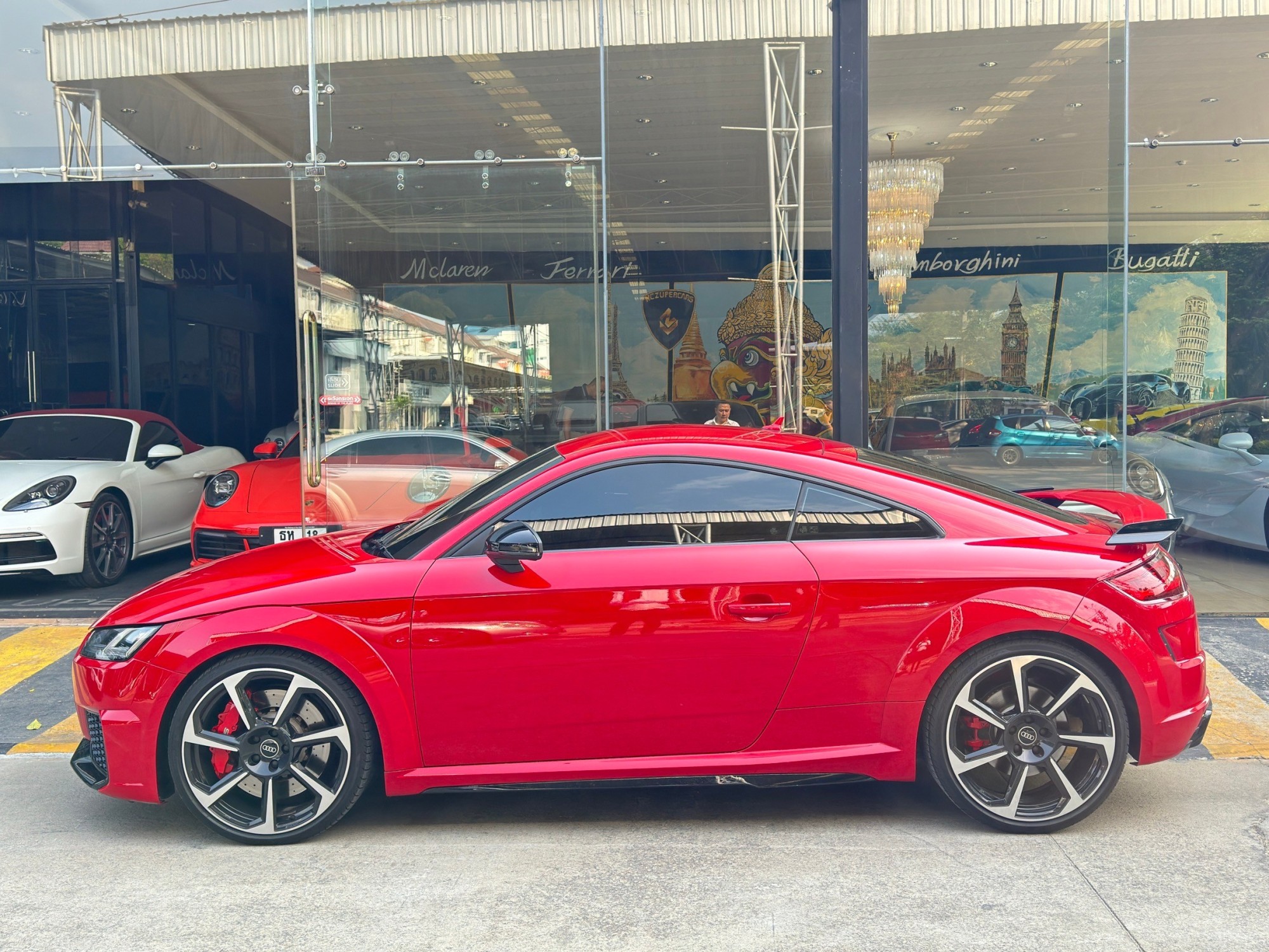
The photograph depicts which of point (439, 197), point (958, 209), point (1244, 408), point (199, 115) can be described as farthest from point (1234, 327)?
point (199, 115)

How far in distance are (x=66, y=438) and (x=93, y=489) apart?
1.22 metres

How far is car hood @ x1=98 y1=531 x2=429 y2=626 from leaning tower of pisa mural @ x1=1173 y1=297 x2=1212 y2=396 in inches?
Result: 343

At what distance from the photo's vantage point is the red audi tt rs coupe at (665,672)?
355cm

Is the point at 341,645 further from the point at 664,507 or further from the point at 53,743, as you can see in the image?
the point at 53,743

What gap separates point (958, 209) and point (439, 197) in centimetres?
746

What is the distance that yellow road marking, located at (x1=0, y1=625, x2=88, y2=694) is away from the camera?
5.96m

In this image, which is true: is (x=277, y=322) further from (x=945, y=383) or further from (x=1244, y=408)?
(x=1244, y=408)

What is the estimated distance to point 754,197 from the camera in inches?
487

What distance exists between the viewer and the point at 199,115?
35.0 ft

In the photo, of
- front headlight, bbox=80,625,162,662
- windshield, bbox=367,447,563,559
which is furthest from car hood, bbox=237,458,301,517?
front headlight, bbox=80,625,162,662

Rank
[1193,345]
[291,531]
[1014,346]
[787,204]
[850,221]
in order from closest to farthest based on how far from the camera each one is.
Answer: [850,221]
[291,531]
[1193,345]
[787,204]
[1014,346]

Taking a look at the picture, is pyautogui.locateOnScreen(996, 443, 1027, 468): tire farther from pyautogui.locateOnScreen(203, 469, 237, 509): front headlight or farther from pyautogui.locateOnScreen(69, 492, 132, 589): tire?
pyautogui.locateOnScreen(69, 492, 132, 589): tire

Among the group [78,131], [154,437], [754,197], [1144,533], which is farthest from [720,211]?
[1144,533]

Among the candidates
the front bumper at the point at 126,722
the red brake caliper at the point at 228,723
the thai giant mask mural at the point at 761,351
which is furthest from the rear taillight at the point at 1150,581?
the thai giant mask mural at the point at 761,351
